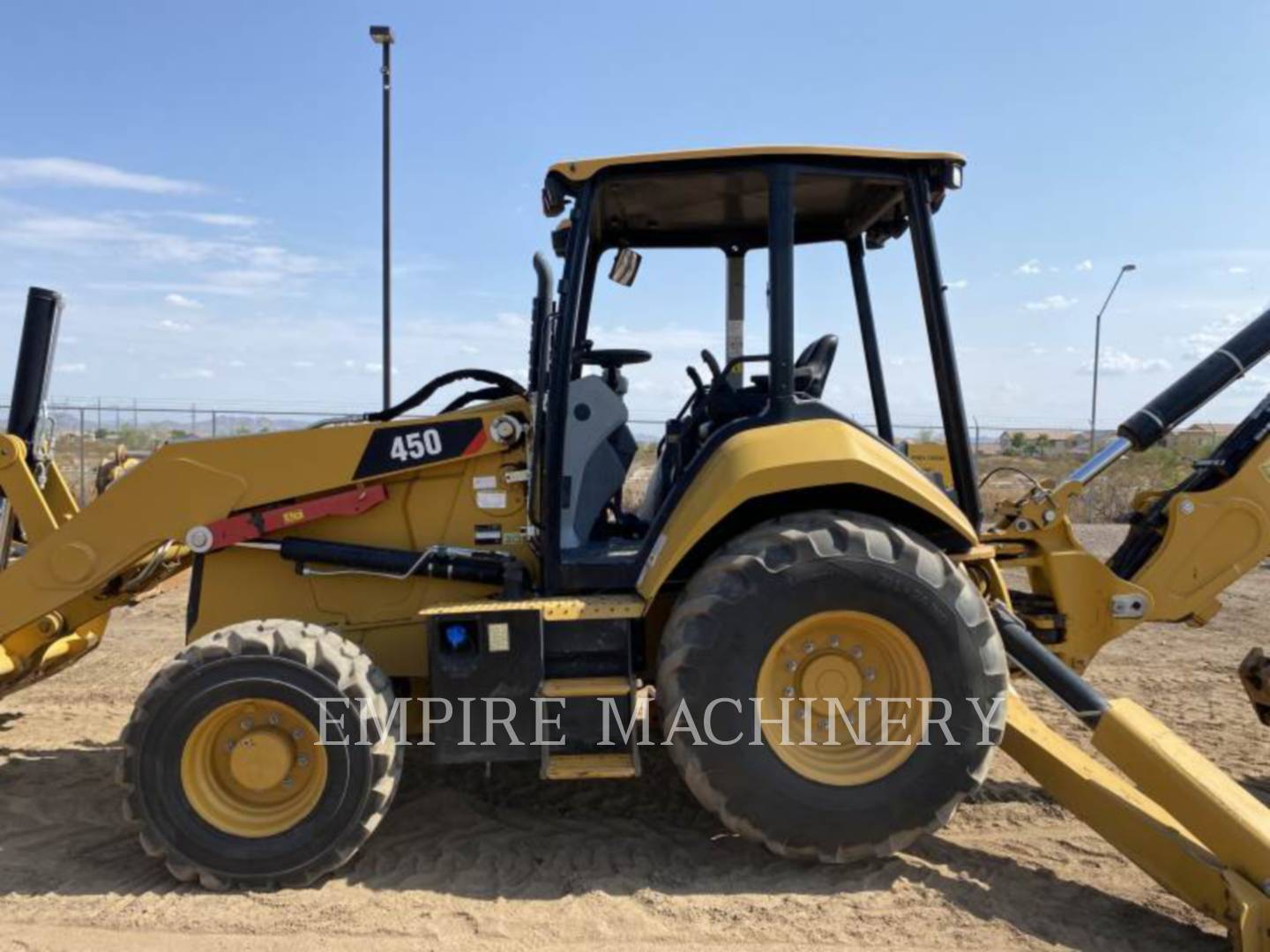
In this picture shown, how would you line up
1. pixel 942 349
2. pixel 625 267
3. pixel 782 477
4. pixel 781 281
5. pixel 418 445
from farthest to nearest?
pixel 625 267, pixel 418 445, pixel 942 349, pixel 781 281, pixel 782 477

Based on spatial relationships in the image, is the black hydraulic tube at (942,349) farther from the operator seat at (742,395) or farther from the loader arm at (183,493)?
the loader arm at (183,493)

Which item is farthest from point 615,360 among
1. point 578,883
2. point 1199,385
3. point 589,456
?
point 1199,385

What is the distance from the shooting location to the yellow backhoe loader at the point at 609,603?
12.0 feet

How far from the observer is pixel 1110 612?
4.89 meters

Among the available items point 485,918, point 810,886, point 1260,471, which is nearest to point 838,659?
point 810,886

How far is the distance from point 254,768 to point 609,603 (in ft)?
4.97

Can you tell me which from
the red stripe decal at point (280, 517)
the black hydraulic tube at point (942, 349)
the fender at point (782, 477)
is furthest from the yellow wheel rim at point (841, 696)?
the red stripe decal at point (280, 517)

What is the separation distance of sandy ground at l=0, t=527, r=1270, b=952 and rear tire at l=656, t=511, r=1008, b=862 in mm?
228

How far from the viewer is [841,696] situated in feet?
12.4

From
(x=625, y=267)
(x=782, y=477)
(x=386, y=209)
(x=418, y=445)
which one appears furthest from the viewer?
(x=386, y=209)

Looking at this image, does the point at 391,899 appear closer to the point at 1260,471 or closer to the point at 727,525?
the point at 727,525

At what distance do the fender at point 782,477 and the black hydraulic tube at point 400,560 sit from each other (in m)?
0.74

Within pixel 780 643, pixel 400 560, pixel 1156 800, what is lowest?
pixel 1156 800

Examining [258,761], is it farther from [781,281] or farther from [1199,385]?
[1199,385]
